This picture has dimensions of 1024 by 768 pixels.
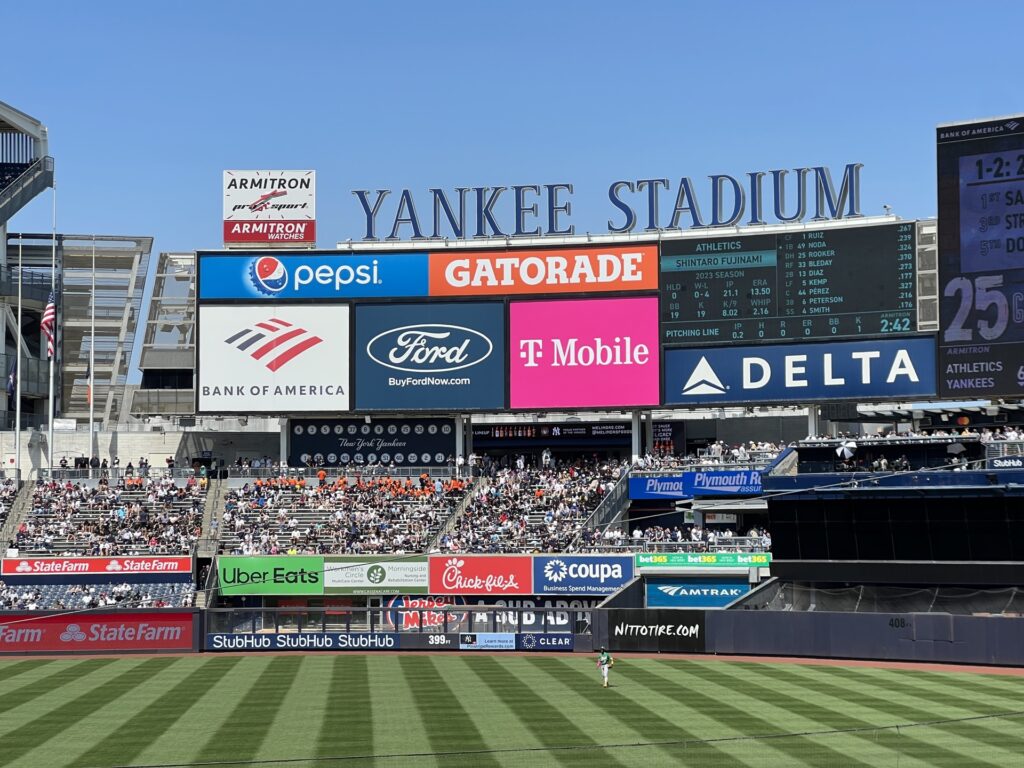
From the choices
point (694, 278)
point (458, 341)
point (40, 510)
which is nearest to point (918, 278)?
point (694, 278)

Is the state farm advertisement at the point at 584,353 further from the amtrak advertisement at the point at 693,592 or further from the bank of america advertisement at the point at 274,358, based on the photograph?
the amtrak advertisement at the point at 693,592

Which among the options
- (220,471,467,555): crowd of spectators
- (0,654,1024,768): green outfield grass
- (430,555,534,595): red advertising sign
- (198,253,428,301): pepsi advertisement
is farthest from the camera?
(198,253,428,301): pepsi advertisement

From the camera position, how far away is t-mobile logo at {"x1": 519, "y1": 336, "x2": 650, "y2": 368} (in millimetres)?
55094

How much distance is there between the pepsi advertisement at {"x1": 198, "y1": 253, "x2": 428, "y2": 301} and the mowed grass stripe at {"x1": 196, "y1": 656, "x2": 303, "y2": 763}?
66.8 feet

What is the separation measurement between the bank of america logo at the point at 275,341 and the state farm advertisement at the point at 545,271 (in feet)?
19.2

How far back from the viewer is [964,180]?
47500mm

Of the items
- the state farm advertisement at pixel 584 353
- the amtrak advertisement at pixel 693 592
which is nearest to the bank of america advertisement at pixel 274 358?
the state farm advertisement at pixel 584 353

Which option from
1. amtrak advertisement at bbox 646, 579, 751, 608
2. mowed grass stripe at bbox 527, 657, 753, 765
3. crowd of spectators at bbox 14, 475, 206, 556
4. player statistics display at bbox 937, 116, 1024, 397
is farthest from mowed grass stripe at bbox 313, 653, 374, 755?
player statistics display at bbox 937, 116, 1024, 397

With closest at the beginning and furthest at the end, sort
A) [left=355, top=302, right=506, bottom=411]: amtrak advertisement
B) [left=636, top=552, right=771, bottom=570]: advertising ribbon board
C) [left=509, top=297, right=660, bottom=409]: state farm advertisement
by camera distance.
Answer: [left=636, top=552, right=771, bottom=570]: advertising ribbon board
[left=509, top=297, right=660, bottom=409]: state farm advertisement
[left=355, top=302, right=506, bottom=411]: amtrak advertisement

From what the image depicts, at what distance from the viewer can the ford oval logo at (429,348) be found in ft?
186

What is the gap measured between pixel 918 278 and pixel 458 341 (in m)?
18.4

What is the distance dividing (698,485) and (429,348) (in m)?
12.6

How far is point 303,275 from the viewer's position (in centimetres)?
→ 5781

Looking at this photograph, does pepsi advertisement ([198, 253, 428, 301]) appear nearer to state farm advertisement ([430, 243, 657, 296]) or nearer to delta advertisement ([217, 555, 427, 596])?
state farm advertisement ([430, 243, 657, 296])
